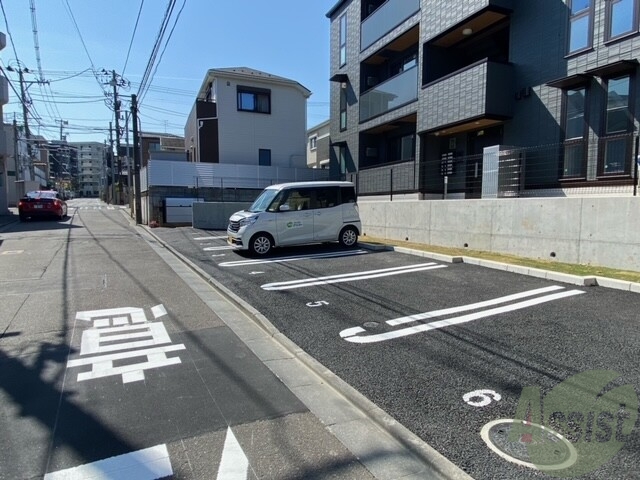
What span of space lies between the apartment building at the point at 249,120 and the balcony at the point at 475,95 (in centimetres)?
1502

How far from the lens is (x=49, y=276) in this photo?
8.16 meters

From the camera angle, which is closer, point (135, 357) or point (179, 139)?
point (135, 357)

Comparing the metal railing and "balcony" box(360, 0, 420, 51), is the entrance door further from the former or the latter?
"balcony" box(360, 0, 420, 51)

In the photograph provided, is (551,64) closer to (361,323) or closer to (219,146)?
(361,323)

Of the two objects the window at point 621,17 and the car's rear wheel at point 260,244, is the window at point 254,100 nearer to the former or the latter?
the car's rear wheel at point 260,244

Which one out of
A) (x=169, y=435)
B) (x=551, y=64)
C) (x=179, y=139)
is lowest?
(x=169, y=435)

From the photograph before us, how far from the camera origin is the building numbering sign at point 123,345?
3.81 meters

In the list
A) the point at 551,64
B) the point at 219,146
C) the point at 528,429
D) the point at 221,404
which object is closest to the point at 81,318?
the point at 221,404

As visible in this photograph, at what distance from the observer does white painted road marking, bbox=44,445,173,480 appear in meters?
2.34

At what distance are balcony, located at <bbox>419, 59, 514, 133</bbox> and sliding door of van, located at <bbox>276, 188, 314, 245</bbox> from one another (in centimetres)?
511

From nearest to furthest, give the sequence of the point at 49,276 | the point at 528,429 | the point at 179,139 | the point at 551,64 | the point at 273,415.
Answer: the point at 528,429 → the point at 273,415 → the point at 49,276 → the point at 551,64 → the point at 179,139

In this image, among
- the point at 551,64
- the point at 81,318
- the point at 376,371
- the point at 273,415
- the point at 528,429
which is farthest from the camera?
the point at 551,64

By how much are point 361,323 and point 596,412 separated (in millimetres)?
2638

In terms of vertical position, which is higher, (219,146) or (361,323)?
(219,146)
